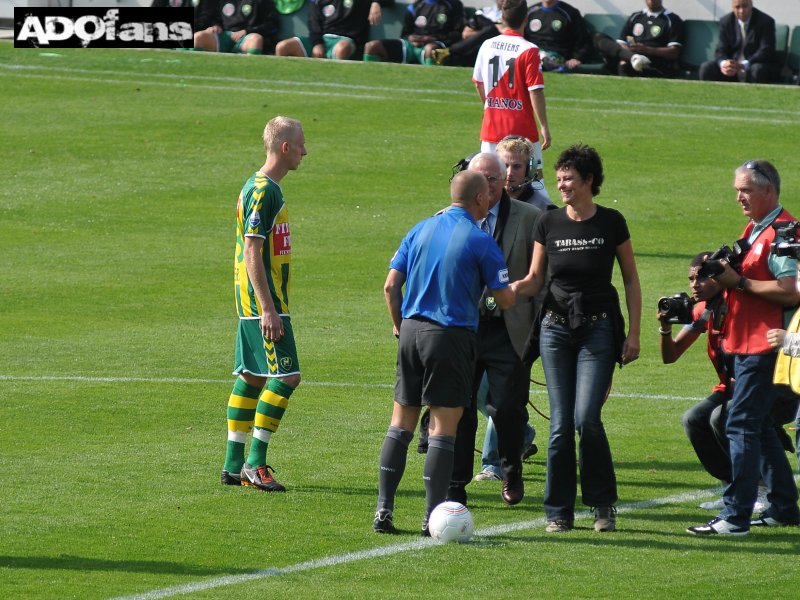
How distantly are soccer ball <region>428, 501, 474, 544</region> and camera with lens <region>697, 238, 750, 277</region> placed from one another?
175 centimetres

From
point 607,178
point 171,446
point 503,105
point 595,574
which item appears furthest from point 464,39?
point 595,574

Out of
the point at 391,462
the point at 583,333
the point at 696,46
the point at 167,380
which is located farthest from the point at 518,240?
the point at 696,46

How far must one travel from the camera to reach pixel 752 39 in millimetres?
25656

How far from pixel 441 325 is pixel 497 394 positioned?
1.04 m

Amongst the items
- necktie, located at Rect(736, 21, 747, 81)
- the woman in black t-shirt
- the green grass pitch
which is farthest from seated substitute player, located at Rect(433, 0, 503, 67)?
the woman in black t-shirt

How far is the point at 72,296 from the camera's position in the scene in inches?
600

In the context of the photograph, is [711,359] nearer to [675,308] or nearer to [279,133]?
[675,308]

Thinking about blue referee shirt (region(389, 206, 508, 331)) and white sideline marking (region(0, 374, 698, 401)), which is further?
white sideline marking (region(0, 374, 698, 401))

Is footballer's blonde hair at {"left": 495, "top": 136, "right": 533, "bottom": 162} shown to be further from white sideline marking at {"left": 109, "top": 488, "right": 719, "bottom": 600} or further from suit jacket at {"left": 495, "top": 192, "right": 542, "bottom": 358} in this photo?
white sideline marking at {"left": 109, "top": 488, "right": 719, "bottom": 600}

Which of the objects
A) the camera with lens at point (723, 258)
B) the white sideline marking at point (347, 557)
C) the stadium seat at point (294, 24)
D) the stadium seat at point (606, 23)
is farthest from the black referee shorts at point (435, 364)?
the stadium seat at point (294, 24)

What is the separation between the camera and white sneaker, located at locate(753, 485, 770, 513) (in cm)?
905

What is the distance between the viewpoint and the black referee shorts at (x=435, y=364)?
26.7 ft

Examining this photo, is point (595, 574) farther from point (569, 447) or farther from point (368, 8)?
point (368, 8)

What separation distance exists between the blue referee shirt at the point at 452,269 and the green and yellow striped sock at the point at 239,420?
1.65 m
